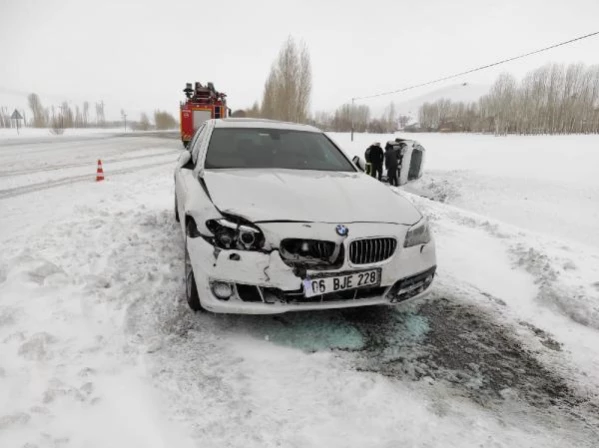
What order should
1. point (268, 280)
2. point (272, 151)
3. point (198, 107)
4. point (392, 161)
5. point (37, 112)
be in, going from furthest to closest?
point (37, 112) < point (198, 107) < point (392, 161) < point (272, 151) < point (268, 280)

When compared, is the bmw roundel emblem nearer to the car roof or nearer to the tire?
the tire

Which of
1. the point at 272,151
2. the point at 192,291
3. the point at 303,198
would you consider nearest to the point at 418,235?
the point at 303,198

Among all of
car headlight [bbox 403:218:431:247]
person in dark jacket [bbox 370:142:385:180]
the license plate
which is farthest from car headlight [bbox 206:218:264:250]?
person in dark jacket [bbox 370:142:385:180]

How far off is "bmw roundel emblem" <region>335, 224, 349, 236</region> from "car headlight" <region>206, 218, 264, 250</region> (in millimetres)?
499

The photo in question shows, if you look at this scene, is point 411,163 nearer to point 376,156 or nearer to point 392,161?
point 392,161

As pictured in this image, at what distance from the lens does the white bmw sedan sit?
8.64 feet

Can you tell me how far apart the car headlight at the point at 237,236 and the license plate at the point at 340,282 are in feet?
1.38

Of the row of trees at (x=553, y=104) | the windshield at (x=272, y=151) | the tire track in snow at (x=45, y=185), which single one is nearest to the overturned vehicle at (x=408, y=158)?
the tire track in snow at (x=45, y=185)

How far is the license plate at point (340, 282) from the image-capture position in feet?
8.62

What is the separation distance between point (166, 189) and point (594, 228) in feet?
36.7

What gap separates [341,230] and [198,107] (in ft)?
59.3

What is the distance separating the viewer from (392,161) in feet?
47.7

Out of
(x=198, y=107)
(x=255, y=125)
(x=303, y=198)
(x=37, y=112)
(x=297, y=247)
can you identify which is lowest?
(x=297, y=247)

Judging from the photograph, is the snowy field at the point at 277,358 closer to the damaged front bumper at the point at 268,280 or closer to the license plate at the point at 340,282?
the damaged front bumper at the point at 268,280
